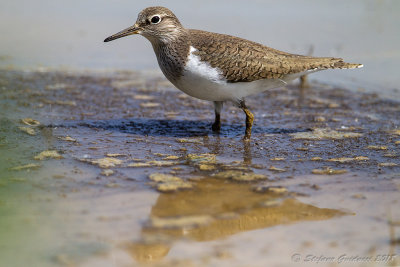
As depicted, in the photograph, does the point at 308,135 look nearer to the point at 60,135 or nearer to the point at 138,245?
the point at 60,135

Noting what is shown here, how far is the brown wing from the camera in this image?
6.55 m

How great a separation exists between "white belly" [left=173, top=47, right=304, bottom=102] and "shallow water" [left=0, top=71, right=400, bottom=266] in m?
0.57

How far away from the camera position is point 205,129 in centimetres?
718

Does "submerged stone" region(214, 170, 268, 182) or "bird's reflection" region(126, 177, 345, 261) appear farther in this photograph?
"submerged stone" region(214, 170, 268, 182)

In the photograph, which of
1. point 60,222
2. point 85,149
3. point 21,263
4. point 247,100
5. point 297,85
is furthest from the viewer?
point 297,85

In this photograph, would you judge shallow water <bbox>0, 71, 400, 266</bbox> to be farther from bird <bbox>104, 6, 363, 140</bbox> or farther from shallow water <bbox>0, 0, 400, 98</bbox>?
shallow water <bbox>0, 0, 400, 98</bbox>

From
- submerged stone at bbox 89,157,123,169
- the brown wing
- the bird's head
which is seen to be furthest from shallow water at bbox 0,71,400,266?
the bird's head

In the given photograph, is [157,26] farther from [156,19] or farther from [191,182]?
[191,182]

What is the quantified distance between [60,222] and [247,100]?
5.19 meters

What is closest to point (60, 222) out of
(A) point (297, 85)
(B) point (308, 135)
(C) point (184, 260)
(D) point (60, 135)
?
(C) point (184, 260)

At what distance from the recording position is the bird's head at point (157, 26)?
272 inches

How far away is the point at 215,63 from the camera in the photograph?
6.48 m

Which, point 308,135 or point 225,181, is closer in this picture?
point 225,181

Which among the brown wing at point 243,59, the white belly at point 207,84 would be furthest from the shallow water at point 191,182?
the brown wing at point 243,59
